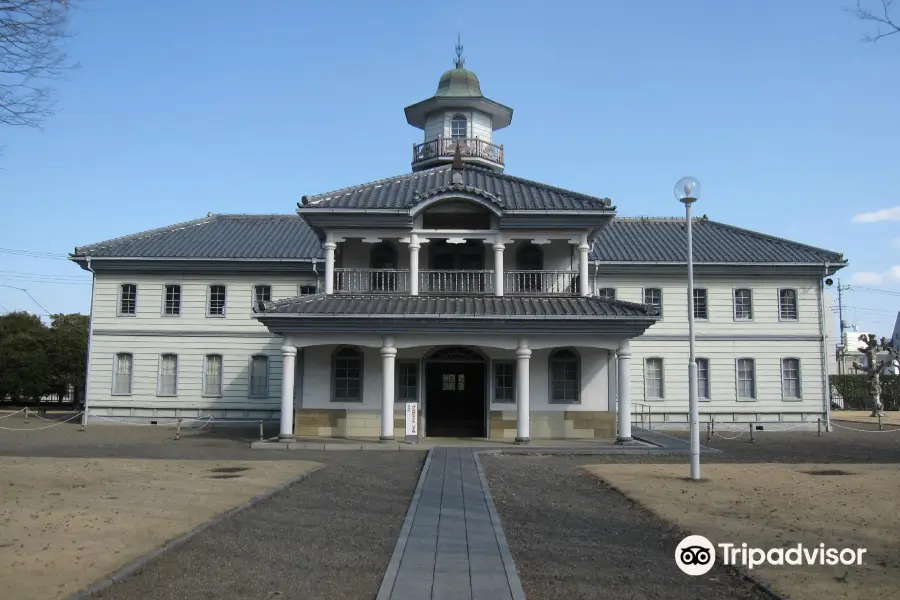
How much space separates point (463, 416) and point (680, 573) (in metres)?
16.5

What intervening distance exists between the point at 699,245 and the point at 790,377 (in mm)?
6405

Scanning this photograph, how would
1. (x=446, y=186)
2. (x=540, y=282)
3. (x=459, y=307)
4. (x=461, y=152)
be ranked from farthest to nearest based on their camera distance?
(x=461, y=152) < (x=540, y=282) < (x=446, y=186) < (x=459, y=307)

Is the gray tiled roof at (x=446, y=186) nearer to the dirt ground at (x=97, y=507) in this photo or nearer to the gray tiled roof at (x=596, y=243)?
the gray tiled roof at (x=596, y=243)

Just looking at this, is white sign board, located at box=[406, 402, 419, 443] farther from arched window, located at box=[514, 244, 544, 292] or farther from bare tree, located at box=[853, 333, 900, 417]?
bare tree, located at box=[853, 333, 900, 417]

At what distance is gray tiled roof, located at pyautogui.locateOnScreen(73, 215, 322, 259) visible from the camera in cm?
3034

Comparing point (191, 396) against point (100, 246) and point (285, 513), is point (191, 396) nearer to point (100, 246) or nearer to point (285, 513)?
point (100, 246)

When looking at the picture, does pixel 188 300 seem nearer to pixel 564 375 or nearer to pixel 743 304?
pixel 564 375

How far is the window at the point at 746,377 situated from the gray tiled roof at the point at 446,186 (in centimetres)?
1108

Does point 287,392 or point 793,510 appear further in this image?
point 287,392

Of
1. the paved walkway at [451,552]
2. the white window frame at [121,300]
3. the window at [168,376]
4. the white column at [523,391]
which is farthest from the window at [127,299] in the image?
the paved walkway at [451,552]

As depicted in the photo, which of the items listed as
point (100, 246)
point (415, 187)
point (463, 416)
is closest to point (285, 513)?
point (463, 416)

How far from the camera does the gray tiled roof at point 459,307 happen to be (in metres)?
21.3

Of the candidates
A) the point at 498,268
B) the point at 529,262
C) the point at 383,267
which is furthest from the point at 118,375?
the point at 529,262

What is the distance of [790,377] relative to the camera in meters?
30.0
